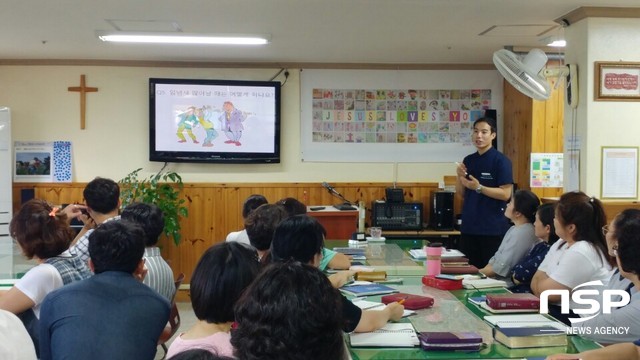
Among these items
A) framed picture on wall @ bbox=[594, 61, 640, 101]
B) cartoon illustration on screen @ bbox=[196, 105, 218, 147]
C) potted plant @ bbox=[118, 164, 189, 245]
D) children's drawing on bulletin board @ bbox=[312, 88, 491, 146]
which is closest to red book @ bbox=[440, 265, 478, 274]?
framed picture on wall @ bbox=[594, 61, 640, 101]

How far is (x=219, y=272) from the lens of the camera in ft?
5.76

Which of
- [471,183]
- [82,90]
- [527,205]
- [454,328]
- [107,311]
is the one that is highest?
[82,90]

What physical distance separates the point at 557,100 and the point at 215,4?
3.50 metres

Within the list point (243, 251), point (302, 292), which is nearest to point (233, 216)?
point (243, 251)

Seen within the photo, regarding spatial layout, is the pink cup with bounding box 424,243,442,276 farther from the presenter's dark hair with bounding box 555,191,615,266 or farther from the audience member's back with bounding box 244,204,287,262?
the audience member's back with bounding box 244,204,287,262

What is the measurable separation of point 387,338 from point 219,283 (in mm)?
652

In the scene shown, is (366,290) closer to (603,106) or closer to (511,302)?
(511,302)

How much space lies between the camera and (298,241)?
2.30 meters

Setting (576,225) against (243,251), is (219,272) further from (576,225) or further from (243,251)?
(576,225)

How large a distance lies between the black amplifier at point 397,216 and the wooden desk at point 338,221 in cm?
36

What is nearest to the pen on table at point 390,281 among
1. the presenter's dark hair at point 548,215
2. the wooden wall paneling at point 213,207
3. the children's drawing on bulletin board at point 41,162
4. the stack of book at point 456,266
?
the stack of book at point 456,266

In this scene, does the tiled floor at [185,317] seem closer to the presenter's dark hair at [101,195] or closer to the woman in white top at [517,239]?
the presenter's dark hair at [101,195]

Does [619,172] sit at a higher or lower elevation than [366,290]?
higher

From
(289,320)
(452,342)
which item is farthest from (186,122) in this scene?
(289,320)
